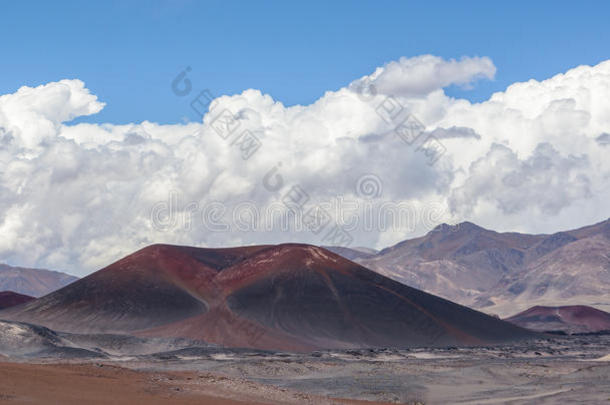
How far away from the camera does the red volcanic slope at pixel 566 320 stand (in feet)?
579

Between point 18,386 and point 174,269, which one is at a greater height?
point 174,269

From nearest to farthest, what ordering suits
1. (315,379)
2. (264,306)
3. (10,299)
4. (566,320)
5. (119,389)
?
1. (119,389)
2. (315,379)
3. (264,306)
4. (10,299)
5. (566,320)

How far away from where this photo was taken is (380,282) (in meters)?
122

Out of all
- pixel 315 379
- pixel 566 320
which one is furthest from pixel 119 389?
pixel 566 320

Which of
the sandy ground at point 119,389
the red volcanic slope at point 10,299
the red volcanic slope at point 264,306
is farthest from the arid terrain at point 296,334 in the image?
the sandy ground at point 119,389

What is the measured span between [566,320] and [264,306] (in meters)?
95.2

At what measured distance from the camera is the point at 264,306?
367 ft

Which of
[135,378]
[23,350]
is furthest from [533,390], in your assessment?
[23,350]

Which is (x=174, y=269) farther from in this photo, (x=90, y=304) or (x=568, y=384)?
(x=568, y=384)

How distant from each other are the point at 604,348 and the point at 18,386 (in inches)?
3569

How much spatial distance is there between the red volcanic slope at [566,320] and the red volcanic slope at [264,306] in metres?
57.7

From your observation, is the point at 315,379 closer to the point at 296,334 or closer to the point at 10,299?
the point at 296,334

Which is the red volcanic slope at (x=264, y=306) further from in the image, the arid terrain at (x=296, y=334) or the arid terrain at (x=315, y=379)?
the arid terrain at (x=315, y=379)

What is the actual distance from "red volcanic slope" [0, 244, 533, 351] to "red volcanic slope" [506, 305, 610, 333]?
57704 millimetres
